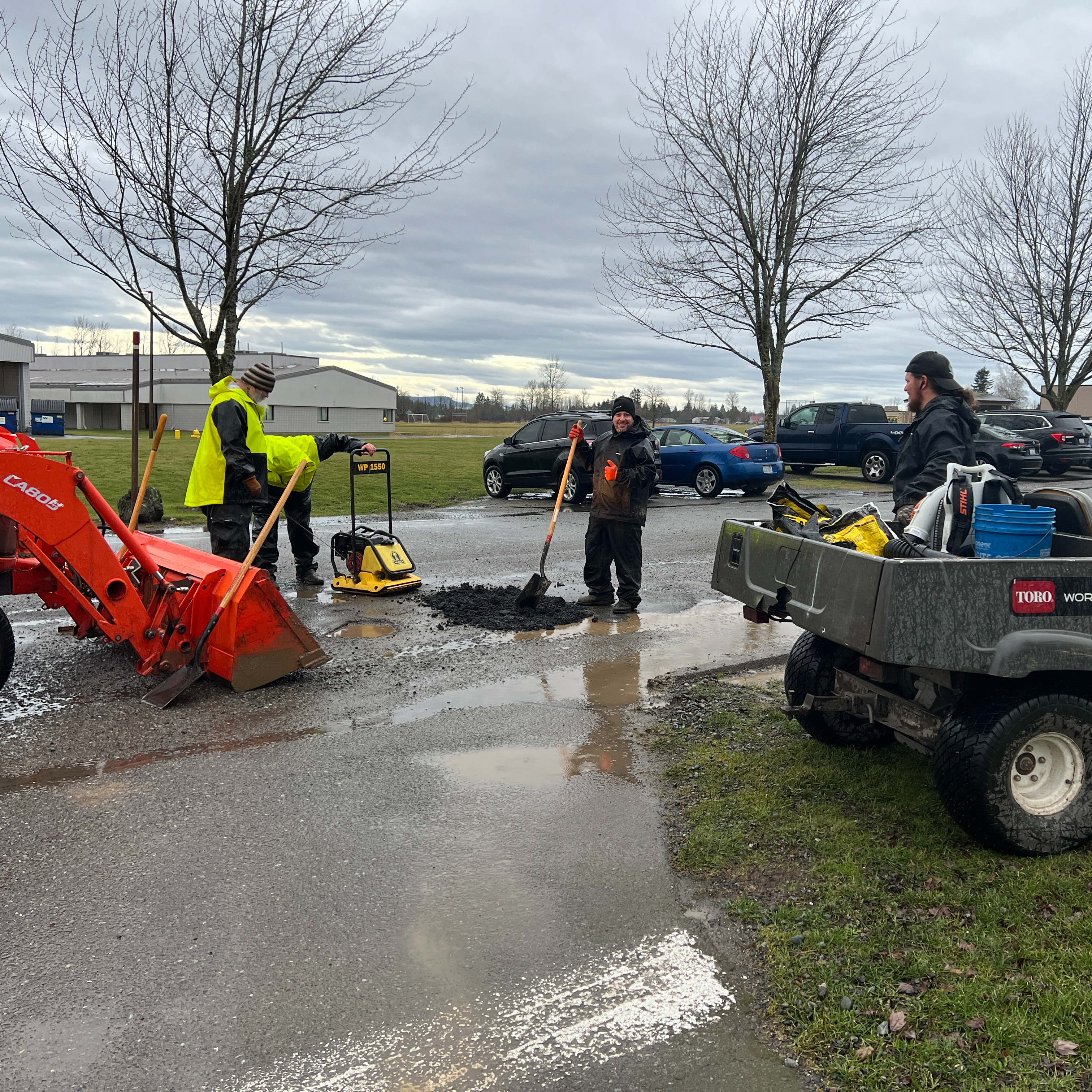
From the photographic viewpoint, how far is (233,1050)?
8.86ft

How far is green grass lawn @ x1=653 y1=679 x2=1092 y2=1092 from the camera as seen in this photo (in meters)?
2.69

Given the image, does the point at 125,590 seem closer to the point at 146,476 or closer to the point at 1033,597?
the point at 146,476

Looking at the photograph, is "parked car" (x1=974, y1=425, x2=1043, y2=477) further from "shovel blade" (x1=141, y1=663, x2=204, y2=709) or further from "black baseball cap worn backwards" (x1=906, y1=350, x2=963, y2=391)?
"shovel blade" (x1=141, y1=663, x2=204, y2=709)

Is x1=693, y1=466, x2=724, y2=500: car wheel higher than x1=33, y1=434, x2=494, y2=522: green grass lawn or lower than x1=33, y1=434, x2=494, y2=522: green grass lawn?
higher

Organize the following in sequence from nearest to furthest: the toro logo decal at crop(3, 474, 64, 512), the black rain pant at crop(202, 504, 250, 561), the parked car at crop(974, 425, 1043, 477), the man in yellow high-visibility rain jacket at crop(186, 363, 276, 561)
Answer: the toro logo decal at crop(3, 474, 64, 512), the man in yellow high-visibility rain jacket at crop(186, 363, 276, 561), the black rain pant at crop(202, 504, 250, 561), the parked car at crop(974, 425, 1043, 477)

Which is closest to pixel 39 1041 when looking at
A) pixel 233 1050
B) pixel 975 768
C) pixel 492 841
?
pixel 233 1050

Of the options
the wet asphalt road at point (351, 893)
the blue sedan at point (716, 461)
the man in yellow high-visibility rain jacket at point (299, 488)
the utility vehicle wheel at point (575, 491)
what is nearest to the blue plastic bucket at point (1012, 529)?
the wet asphalt road at point (351, 893)

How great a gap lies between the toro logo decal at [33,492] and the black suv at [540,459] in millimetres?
12574

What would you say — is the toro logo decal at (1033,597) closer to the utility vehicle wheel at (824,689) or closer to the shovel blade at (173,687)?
the utility vehicle wheel at (824,689)

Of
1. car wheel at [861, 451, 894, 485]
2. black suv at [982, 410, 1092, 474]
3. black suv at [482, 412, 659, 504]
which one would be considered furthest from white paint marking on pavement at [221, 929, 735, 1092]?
black suv at [982, 410, 1092, 474]

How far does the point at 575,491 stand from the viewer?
57.7 feet

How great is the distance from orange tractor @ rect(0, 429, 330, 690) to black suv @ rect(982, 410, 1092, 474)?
2084 cm

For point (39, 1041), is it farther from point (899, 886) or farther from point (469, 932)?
point (899, 886)

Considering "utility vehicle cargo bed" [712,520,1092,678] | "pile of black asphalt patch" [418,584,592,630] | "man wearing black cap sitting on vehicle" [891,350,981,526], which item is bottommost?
"pile of black asphalt patch" [418,584,592,630]
